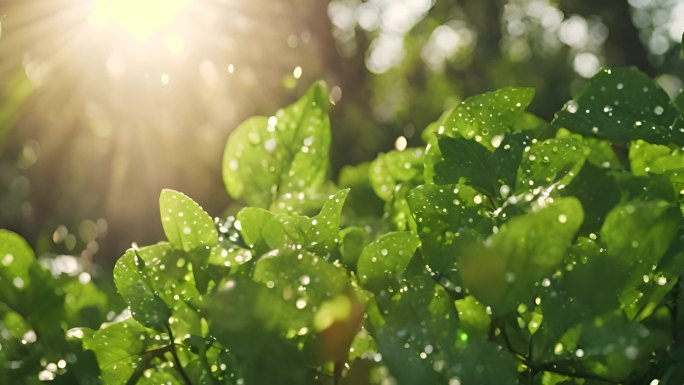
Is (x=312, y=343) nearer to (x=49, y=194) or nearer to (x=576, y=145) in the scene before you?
(x=576, y=145)

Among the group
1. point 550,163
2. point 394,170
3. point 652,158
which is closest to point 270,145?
point 394,170

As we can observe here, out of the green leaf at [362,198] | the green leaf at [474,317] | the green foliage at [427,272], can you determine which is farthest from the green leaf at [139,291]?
the green leaf at [362,198]

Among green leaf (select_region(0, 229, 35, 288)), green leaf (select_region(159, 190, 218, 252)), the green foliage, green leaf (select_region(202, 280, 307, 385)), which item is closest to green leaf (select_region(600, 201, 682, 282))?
the green foliage

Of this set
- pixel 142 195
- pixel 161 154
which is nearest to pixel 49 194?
pixel 161 154

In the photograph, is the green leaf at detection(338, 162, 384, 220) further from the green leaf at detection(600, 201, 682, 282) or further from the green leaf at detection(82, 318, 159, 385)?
the green leaf at detection(600, 201, 682, 282)

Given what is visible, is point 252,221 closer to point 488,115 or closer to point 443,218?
point 443,218

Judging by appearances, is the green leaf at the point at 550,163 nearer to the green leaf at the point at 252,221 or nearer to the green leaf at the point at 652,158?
the green leaf at the point at 652,158
